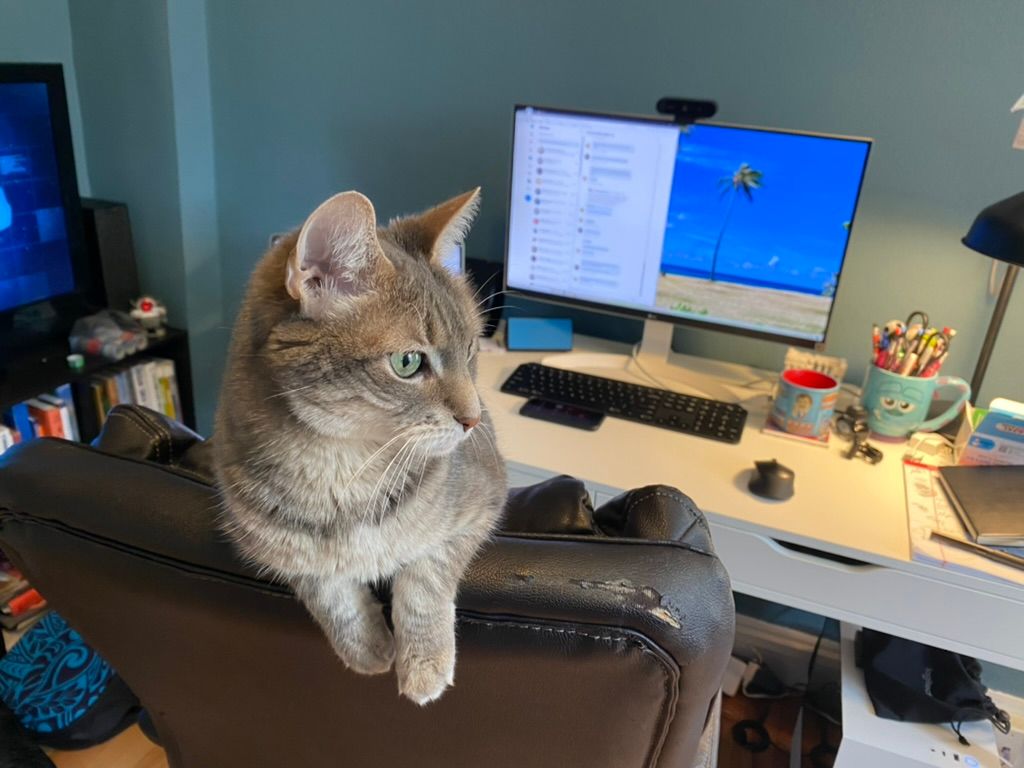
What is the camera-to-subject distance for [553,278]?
1605 mm

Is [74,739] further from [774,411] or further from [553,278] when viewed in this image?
[774,411]

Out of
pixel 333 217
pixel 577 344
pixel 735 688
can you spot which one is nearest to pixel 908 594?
pixel 735 688

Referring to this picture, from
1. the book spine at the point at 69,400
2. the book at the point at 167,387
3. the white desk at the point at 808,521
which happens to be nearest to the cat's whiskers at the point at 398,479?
the white desk at the point at 808,521

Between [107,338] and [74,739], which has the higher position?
[107,338]

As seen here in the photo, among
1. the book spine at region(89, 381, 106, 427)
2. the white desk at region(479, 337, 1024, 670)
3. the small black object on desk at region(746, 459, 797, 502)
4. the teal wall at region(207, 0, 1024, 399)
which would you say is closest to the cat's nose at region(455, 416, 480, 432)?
the white desk at region(479, 337, 1024, 670)

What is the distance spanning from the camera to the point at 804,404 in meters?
1.39

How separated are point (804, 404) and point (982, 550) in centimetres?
38

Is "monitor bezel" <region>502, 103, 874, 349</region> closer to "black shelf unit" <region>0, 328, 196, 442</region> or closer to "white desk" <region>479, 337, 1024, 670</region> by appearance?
"white desk" <region>479, 337, 1024, 670</region>

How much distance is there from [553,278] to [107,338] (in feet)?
3.67

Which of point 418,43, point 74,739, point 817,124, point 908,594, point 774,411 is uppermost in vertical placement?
point 418,43

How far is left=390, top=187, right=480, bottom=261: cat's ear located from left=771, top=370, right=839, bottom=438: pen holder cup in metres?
0.84

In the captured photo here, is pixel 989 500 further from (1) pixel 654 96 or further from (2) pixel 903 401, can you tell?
(1) pixel 654 96

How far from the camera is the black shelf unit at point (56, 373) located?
1644mm

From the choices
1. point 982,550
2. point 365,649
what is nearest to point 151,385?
point 365,649
